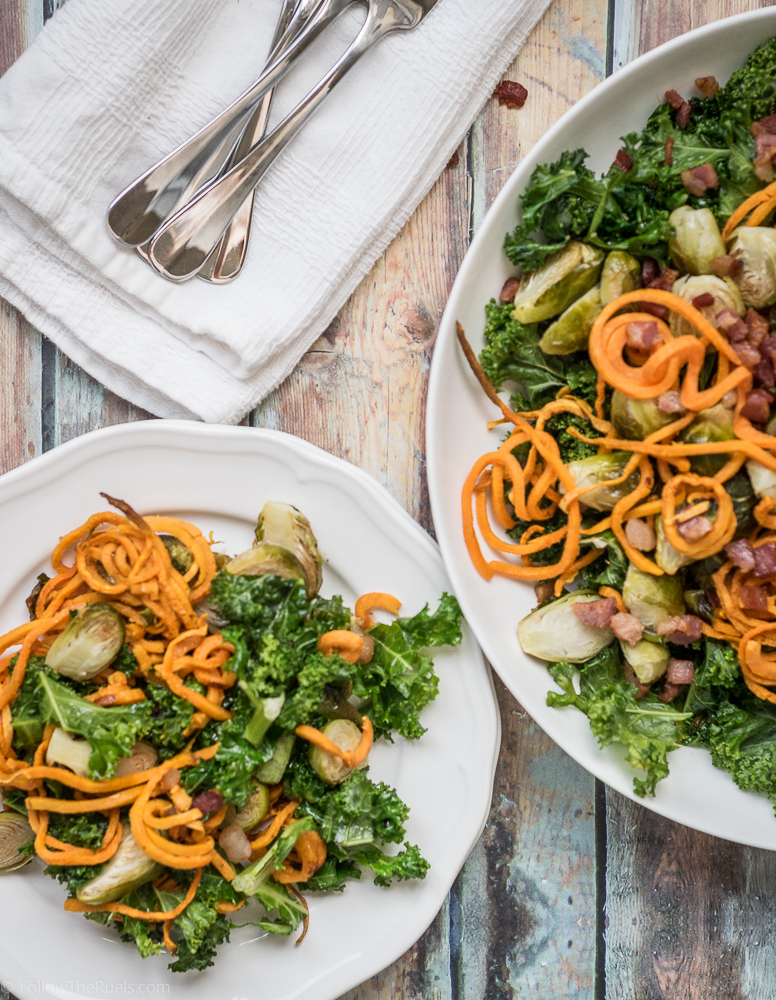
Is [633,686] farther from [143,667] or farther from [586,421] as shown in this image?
[143,667]

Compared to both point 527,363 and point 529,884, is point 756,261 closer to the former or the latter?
point 527,363

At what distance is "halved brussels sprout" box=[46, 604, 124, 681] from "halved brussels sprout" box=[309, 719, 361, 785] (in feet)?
1.80

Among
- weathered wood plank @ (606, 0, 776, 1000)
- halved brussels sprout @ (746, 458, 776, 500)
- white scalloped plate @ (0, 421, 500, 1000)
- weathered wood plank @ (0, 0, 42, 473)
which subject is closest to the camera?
halved brussels sprout @ (746, 458, 776, 500)

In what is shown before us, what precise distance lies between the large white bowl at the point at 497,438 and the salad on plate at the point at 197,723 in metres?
0.15

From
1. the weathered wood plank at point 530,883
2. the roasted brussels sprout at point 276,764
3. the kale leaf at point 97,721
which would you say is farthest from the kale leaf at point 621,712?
the kale leaf at point 97,721

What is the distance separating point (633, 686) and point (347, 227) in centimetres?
140

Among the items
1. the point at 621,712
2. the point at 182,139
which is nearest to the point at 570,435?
the point at 621,712

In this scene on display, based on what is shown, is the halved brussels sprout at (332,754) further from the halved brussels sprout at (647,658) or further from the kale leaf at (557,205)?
the kale leaf at (557,205)

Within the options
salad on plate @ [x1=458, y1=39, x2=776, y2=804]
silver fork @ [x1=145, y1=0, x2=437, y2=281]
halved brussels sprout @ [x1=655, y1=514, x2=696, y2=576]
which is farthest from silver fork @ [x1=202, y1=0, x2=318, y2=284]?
halved brussels sprout @ [x1=655, y1=514, x2=696, y2=576]

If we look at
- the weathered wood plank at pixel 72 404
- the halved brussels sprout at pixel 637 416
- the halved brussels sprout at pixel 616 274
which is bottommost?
the halved brussels sprout at pixel 637 416

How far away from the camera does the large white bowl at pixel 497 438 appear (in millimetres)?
1644

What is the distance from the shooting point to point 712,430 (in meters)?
1.60

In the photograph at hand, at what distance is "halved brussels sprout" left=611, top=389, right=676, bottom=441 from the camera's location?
1598mm

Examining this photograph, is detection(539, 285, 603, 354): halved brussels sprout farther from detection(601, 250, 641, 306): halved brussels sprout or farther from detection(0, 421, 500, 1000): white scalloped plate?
detection(0, 421, 500, 1000): white scalloped plate
